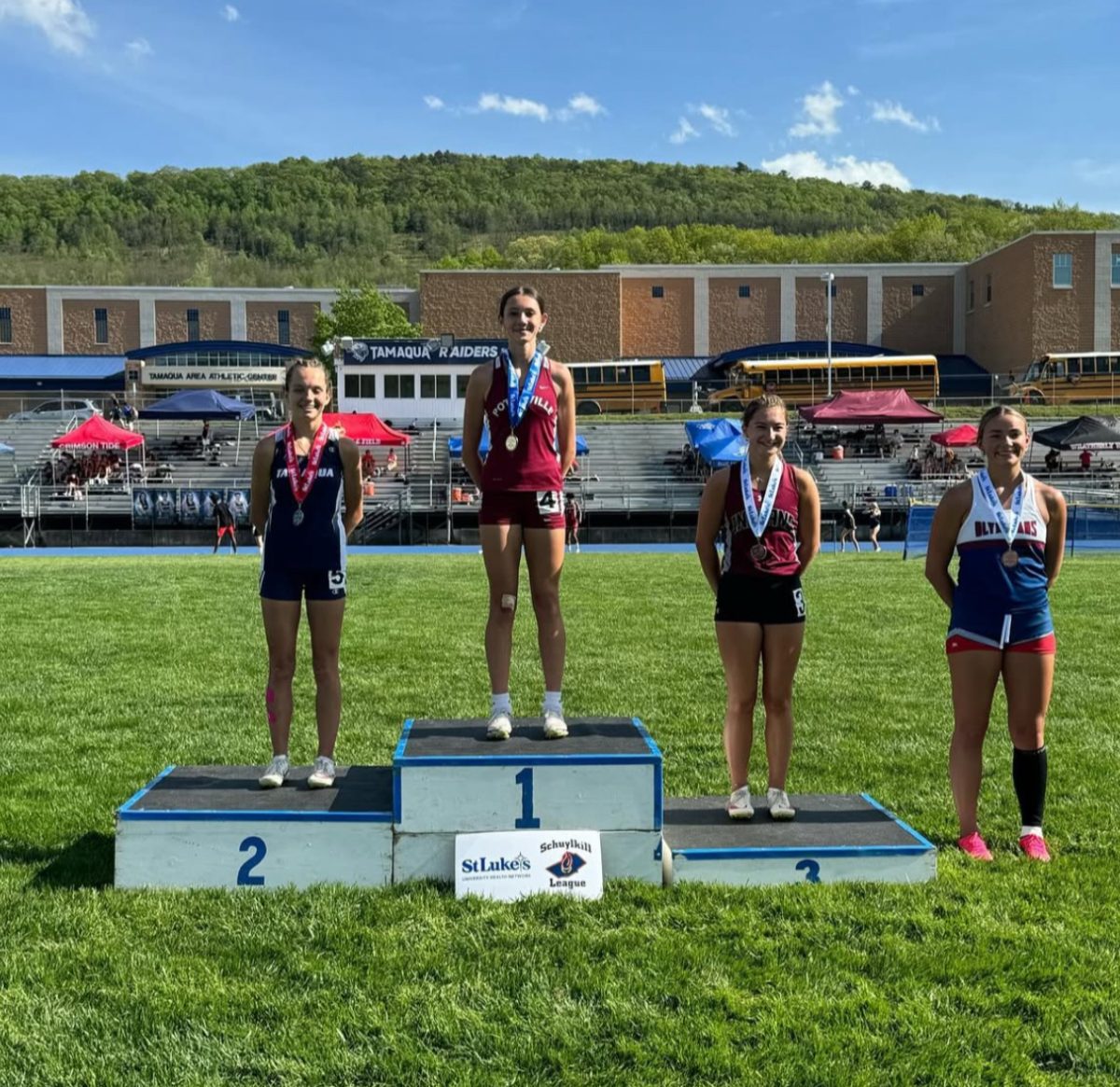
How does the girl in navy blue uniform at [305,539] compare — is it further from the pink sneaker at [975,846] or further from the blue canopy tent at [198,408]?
the blue canopy tent at [198,408]

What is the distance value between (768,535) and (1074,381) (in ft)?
171

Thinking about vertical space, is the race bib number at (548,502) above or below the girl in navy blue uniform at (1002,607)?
above

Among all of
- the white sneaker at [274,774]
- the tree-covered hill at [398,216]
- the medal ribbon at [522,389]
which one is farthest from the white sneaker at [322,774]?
the tree-covered hill at [398,216]

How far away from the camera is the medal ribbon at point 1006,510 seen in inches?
197

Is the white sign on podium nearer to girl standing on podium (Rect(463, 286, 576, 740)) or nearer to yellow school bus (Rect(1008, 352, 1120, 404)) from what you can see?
girl standing on podium (Rect(463, 286, 576, 740))

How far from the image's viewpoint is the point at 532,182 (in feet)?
547

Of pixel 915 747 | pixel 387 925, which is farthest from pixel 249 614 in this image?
pixel 387 925

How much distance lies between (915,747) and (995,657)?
237cm

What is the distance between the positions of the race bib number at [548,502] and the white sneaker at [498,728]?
38.5 inches

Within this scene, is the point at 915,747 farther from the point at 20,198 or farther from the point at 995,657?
the point at 20,198

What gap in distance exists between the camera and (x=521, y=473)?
521 cm

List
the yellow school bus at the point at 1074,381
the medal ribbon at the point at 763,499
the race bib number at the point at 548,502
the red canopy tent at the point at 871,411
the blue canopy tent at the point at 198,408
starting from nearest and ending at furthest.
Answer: the medal ribbon at the point at 763,499, the race bib number at the point at 548,502, the red canopy tent at the point at 871,411, the blue canopy tent at the point at 198,408, the yellow school bus at the point at 1074,381

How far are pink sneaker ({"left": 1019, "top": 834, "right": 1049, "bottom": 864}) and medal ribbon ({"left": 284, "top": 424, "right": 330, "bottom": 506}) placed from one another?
145 inches

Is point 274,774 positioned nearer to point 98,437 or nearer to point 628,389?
point 98,437
